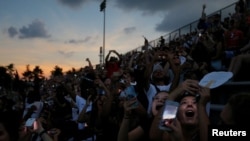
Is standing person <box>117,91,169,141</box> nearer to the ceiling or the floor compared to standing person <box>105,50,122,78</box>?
nearer to the floor

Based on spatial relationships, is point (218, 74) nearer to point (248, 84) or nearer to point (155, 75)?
point (155, 75)

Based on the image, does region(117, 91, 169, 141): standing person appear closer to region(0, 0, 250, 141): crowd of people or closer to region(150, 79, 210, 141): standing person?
region(0, 0, 250, 141): crowd of people

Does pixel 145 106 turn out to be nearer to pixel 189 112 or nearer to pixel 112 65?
pixel 189 112

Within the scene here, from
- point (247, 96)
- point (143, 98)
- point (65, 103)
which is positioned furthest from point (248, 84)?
point (65, 103)

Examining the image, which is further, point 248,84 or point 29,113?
point 248,84

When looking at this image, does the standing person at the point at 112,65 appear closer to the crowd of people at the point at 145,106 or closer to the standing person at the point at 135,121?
the crowd of people at the point at 145,106

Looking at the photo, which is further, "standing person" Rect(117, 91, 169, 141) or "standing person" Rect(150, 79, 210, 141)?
"standing person" Rect(117, 91, 169, 141)

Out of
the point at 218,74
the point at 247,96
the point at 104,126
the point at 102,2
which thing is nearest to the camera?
the point at 247,96

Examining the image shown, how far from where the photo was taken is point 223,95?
796cm

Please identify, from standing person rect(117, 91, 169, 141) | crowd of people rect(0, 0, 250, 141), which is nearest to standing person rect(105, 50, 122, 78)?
crowd of people rect(0, 0, 250, 141)

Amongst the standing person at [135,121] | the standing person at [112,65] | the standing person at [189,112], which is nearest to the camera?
the standing person at [189,112]

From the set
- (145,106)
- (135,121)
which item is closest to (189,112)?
(135,121)

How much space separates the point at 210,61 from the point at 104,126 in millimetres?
4917

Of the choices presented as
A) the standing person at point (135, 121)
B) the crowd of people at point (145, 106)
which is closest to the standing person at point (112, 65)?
the crowd of people at point (145, 106)
